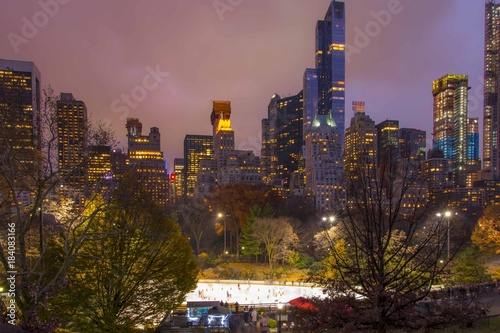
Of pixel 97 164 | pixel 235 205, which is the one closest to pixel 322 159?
pixel 235 205

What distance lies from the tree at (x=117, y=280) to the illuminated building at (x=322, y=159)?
111 metres

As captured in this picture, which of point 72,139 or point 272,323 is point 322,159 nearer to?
point 272,323

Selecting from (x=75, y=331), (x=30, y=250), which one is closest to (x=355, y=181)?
(x=75, y=331)

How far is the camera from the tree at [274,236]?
42406mm

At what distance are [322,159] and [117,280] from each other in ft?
416

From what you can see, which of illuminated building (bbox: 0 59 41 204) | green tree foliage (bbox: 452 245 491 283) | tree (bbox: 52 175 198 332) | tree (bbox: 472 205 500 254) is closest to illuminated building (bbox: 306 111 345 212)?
tree (bbox: 472 205 500 254)

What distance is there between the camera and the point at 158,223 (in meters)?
16.8

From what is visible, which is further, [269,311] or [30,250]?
[269,311]

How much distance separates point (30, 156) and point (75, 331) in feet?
25.1

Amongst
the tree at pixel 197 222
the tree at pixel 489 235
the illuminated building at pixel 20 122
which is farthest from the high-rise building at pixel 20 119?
the tree at pixel 197 222

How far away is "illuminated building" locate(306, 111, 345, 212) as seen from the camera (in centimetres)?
12812

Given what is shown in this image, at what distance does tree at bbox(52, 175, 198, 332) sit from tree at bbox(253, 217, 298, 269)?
89.2 ft

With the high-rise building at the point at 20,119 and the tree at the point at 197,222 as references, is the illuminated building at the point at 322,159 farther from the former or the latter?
the high-rise building at the point at 20,119

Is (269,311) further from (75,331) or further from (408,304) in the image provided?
(408,304)
